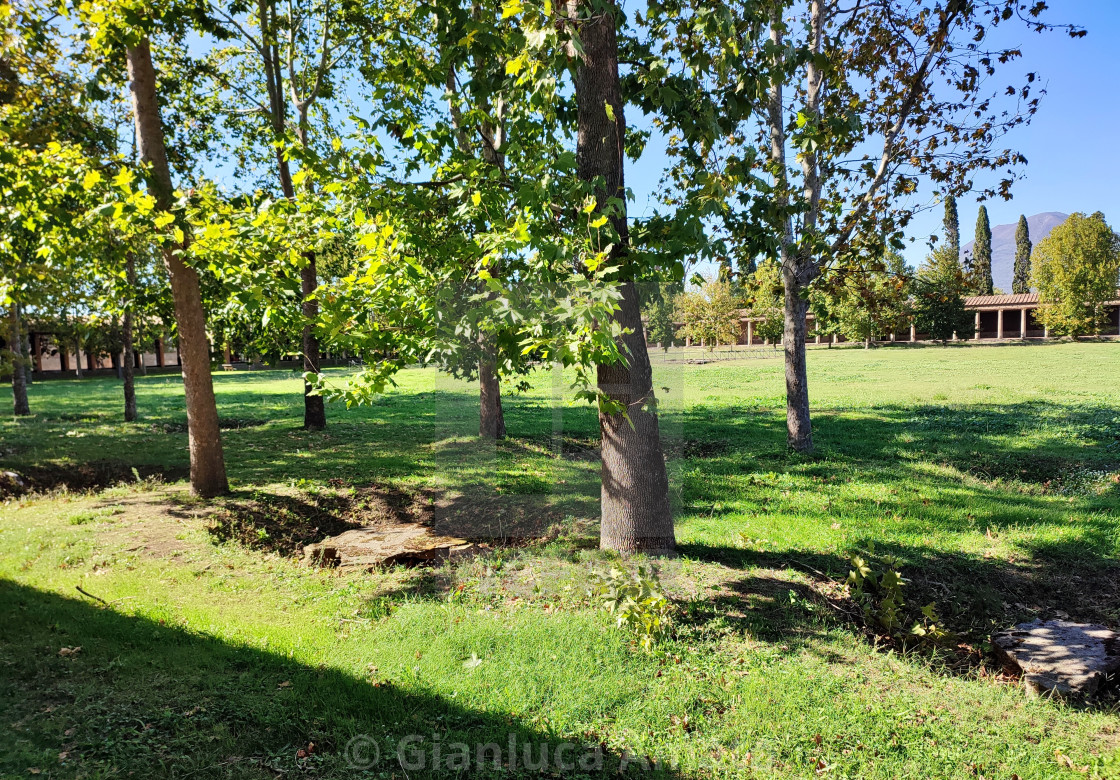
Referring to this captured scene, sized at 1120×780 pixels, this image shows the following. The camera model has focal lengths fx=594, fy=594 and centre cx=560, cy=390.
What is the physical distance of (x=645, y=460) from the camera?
18.0 feet

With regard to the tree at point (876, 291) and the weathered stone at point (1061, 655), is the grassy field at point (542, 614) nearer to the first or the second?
the weathered stone at point (1061, 655)

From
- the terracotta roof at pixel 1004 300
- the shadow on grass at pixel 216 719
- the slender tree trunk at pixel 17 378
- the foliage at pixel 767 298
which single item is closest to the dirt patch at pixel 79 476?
the shadow on grass at pixel 216 719

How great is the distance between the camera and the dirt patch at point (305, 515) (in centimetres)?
697

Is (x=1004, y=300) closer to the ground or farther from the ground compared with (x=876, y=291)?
farther from the ground

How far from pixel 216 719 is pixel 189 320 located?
6.05 m

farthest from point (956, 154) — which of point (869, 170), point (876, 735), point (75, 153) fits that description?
point (75, 153)

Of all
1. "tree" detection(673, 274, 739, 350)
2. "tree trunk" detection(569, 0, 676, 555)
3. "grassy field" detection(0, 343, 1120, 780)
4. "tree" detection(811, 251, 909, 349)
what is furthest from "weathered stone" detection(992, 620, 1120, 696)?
"tree" detection(673, 274, 739, 350)

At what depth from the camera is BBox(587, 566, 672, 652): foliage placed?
434 centimetres

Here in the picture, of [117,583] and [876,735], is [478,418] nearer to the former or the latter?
[117,583]

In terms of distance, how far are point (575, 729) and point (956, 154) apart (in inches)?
367

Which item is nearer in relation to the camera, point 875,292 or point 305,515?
point 305,515

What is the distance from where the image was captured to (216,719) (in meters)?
3.48

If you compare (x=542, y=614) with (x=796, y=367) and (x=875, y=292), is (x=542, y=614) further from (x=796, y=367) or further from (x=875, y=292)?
(x=875, y=292)

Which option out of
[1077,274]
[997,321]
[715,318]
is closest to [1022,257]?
[997,321]
